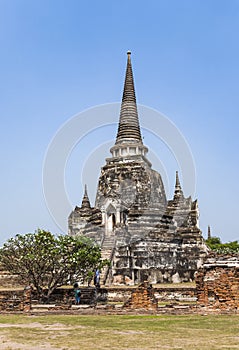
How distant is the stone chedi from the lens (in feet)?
111

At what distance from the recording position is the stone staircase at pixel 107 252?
3184cm

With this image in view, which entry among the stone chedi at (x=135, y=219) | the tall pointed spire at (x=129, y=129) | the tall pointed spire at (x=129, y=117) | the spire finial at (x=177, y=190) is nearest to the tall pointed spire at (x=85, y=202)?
the stone chedi at (x=135, y=219)

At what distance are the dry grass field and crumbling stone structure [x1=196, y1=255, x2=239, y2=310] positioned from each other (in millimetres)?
1649

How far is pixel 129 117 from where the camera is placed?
147 feet

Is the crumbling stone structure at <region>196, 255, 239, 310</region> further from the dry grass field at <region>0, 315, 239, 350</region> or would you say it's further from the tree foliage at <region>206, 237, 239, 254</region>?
the tree foliage at <region>206, 237, 239, 254</region>

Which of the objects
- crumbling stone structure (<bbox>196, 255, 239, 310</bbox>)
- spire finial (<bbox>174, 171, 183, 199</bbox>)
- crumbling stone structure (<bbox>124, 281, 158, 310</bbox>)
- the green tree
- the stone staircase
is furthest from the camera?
spire finial (<bbox>174, 171, 183, 199</bbox>)

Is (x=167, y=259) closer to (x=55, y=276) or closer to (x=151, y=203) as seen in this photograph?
(x=151, y=203)

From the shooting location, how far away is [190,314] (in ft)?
50.8

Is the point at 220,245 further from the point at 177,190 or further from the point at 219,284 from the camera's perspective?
the point at 219,284

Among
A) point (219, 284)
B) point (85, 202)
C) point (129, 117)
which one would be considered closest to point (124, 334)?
point (219, 284)

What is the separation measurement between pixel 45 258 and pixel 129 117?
24.1 m

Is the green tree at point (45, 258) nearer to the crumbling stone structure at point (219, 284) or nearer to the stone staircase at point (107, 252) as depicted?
the stone staircase at point (107, 252)

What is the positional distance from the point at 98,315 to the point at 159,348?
7.78 meters

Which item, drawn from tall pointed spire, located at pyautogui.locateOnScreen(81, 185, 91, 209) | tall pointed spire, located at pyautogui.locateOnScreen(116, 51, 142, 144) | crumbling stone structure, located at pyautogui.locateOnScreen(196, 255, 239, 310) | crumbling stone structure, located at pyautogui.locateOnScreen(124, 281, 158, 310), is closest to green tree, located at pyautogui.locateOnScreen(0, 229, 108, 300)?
crumbling stone structure, located at pyautogui.locateOnScreen(124, 281, 158, 310)
